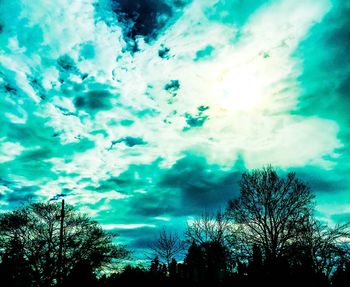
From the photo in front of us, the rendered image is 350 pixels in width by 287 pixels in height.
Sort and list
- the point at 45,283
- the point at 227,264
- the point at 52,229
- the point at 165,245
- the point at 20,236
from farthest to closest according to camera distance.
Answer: the point at 165,245, the point at 52,229, the point at 20,236, the point at 45,283, the point at 227,264

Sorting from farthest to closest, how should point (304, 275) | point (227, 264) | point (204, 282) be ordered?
point (227, 264) < point (204, 282) < point (304, 275)

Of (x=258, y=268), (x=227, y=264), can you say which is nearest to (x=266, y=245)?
(x=227, y=264)

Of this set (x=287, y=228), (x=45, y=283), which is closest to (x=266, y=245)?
(x=287, y=228)

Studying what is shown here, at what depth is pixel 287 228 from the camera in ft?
73.7

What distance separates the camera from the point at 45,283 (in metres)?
23.2

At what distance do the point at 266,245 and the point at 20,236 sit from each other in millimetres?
22879

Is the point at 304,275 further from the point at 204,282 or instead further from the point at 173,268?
the point at 173,268

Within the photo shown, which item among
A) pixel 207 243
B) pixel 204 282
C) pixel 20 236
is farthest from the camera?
pixel 207 243

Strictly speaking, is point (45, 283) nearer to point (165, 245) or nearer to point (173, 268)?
point (173, 268)

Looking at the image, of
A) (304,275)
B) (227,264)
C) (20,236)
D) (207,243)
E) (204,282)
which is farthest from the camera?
(207,243)

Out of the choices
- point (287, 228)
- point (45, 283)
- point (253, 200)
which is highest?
point (253, 200)

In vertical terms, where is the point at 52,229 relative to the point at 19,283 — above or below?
above

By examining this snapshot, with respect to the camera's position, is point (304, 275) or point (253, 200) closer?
point (304, 275)

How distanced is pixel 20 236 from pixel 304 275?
81.3 ft
